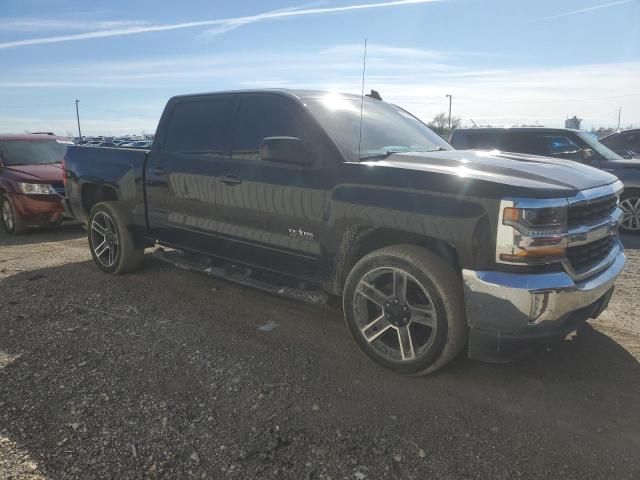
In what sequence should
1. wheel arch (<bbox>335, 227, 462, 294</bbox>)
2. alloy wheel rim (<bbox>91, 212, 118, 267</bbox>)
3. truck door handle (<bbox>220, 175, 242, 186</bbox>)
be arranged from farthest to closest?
1. alloy wheel rim (<bbox>91, 212, 118, 267</bbox>)
2. truck door handle (<bbox>220, 175, 242, 186</bbox>)
3. wheel arch (<bbox>335, 227, 462, 294</bbox>)

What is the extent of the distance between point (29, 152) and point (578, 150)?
988 centimetres

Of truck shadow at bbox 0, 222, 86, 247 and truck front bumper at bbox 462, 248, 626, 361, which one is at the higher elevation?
truck front bumper at bbox 462, 248, 626, 361

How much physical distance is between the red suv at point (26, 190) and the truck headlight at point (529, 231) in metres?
7.56

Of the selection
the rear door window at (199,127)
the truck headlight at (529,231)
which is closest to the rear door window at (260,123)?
the rear door window at (199,127)

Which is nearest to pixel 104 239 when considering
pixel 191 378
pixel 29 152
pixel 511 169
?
pixel 191 378

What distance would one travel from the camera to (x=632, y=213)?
26.8ft

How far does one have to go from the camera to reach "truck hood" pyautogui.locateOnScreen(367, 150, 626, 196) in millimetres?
2869

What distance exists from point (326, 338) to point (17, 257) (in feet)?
16.6

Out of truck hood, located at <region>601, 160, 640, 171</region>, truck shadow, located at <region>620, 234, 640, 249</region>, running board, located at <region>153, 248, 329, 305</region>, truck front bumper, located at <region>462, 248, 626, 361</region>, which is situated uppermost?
truck hood, located at <region>601, 160, 640, 171</region>

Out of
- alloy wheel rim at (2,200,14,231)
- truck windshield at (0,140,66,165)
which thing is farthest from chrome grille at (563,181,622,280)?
truck windshield at (0,140,66,165)

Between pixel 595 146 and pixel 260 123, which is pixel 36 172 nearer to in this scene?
pixel 260 123

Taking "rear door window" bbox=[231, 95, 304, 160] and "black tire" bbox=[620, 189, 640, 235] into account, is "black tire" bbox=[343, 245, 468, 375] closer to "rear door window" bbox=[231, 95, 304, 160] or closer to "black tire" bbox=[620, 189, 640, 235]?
"rear door window" bbox=[231, 95, 304, 160]

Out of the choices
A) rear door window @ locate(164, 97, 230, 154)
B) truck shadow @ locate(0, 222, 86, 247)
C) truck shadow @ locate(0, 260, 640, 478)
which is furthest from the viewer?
truck shadow @ locate(0, 222, 86, 247)

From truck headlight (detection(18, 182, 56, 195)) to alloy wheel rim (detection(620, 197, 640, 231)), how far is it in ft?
31.6
